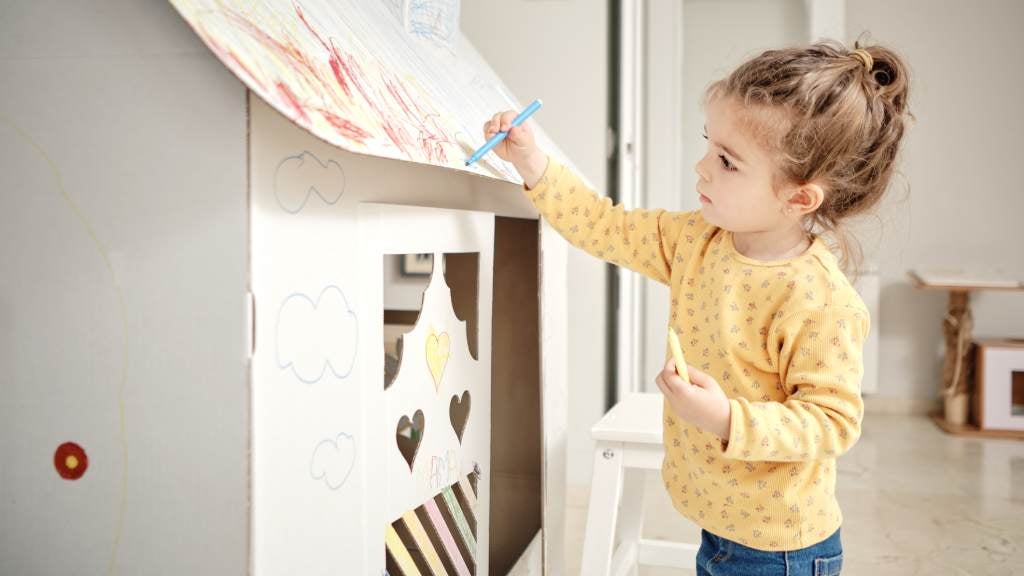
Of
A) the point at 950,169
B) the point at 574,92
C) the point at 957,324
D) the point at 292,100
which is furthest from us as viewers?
the point at 950,169

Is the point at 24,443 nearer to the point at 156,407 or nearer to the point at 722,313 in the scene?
the point at 156,407

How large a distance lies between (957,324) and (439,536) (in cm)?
297

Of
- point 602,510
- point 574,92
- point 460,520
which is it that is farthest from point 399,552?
point 574,92

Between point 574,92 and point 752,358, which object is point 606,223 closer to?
point 752,358

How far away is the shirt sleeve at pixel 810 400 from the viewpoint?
802mm

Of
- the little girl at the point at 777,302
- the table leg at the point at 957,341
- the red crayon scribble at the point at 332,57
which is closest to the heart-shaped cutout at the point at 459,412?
the little girl at the point at 777,302

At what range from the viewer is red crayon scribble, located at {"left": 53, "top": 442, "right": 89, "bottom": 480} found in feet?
1.88

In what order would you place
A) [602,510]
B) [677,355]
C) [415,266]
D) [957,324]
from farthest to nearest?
[957,324]
[415,266]
[602,510]
[677,355]

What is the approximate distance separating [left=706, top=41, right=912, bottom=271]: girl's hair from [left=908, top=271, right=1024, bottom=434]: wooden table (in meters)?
2.57

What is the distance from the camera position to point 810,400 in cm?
83

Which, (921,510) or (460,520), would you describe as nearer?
(460,520)

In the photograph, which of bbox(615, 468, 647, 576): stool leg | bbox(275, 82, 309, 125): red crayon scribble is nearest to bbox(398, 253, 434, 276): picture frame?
bbox(615, 468, 647, 576): stool leg

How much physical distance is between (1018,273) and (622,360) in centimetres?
215

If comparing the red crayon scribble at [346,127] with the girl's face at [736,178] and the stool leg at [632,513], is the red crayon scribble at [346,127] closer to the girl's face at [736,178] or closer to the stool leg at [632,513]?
the girl's face at [736,178]
